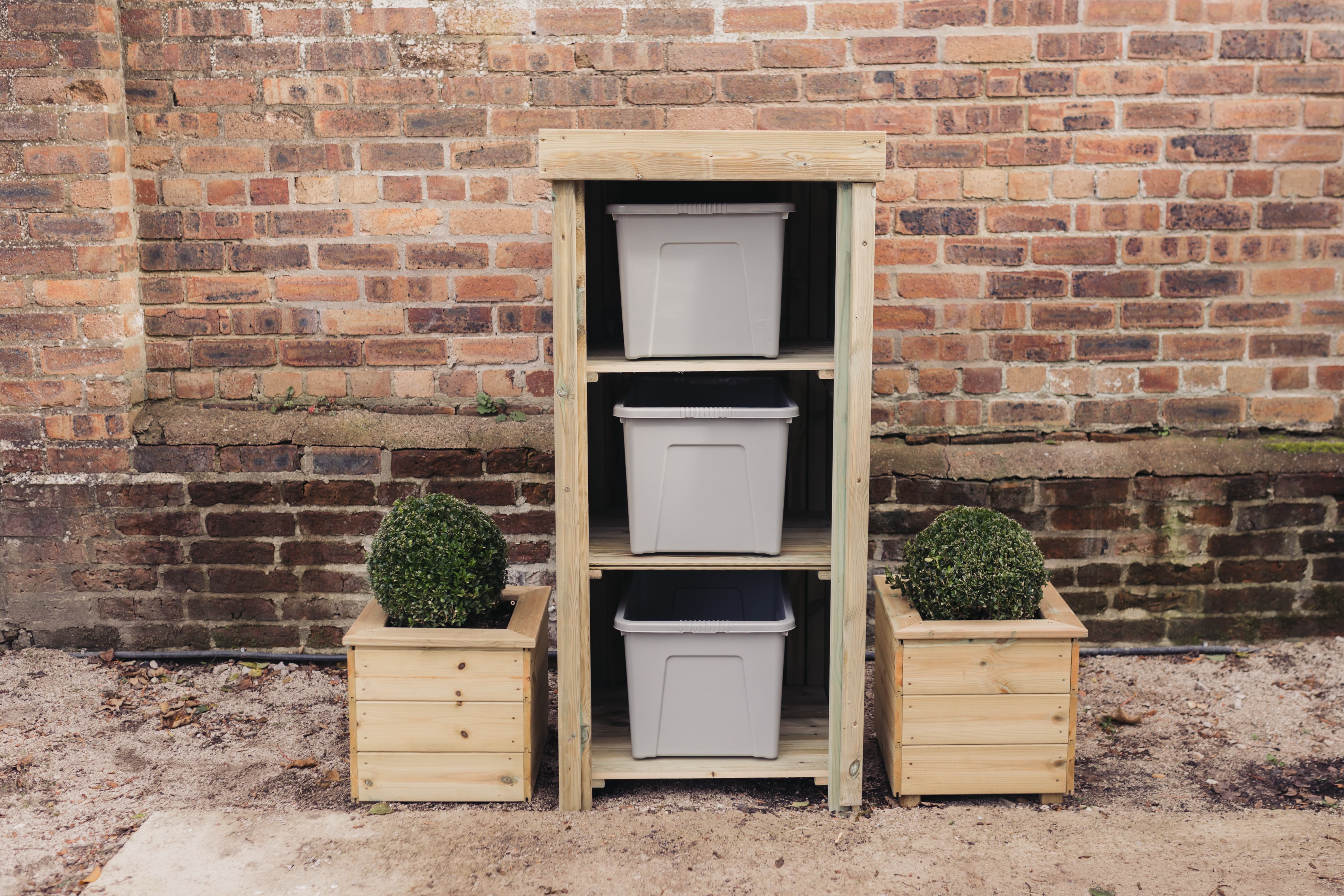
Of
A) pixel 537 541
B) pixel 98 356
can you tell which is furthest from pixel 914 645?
pixel 98 356

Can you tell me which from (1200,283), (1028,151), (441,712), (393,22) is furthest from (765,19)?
(441,712)

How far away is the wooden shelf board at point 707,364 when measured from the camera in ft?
9.17

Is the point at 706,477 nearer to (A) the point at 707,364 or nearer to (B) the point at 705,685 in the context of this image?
(A) the point at 707,364

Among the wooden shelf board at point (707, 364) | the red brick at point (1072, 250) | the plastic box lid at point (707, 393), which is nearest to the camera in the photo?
the wooden shelf board at point (707, 364)

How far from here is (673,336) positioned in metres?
2.81

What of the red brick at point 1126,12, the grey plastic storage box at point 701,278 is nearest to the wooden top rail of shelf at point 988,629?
the grey plastic storage box at point 701,278

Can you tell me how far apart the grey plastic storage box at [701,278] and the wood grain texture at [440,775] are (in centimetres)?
117

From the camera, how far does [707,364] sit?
2801mm

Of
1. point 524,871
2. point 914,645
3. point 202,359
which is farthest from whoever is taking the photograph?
point 202,359

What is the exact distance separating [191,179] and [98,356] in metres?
0.66

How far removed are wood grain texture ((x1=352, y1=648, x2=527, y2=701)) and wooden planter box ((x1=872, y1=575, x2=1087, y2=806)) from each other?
3.40 ft

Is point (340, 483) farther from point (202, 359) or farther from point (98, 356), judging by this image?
point (98, 356)

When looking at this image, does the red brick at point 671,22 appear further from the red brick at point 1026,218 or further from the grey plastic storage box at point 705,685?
the grey plastic storage box at point 705,685

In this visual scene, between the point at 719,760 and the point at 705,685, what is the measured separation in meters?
0.23
